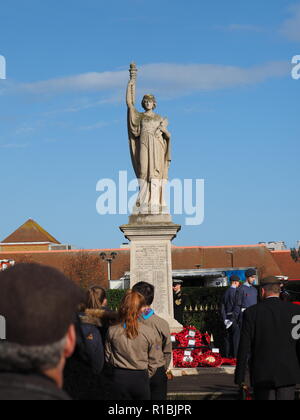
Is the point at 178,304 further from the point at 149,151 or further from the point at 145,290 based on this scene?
the point at 145,290

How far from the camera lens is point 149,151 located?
16.1m

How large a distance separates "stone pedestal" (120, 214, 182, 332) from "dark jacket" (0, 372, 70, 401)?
13164 mm

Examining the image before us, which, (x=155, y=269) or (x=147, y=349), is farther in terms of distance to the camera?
(x=155, y=269)

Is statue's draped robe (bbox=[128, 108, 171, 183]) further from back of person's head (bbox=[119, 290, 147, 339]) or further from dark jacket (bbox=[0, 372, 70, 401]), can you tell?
dark jacket (bbox=[0, 372, 70, 401])

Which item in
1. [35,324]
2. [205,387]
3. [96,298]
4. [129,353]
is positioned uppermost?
[96,298]

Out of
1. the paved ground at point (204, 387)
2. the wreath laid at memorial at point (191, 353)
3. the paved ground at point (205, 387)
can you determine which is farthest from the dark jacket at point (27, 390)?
the wreath laid at memorial at point (191, 353)

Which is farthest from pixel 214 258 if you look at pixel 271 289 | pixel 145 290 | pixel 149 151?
pixel 271 289

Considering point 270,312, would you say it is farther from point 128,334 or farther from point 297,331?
point 128,334

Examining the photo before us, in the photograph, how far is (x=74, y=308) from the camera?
2.73 metres

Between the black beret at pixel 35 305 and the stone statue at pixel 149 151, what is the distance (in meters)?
13.1

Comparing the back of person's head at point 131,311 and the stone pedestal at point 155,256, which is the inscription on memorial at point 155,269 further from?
the back of person's head at point 131,311

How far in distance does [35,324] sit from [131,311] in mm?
4918
